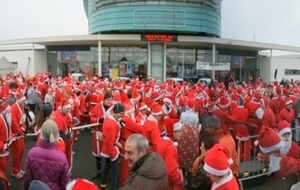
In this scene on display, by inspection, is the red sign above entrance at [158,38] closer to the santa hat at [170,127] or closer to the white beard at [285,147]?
the santa hat at [170,127]

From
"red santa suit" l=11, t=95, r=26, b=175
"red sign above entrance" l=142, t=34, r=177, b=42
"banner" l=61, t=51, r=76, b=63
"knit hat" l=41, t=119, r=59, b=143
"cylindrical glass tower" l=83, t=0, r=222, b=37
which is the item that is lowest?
"red santa suit" l=11, t=95, r=26, b=175

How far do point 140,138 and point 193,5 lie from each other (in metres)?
39.5

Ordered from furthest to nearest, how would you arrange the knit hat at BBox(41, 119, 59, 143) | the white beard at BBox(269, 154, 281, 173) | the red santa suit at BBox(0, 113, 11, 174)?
the white beard at BBox(269, 154, 281, 173) < the red santa suit at BBox(0, 113, 11, 174) < the knit hat at BBox(41, 119, 59, 143)

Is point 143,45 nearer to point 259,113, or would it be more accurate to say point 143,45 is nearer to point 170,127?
point 259,113

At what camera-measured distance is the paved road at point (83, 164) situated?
7095mm

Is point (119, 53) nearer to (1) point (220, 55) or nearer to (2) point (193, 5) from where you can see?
(2) point (193, 5)

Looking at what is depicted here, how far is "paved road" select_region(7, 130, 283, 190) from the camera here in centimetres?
709

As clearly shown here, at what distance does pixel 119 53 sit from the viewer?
40.5m

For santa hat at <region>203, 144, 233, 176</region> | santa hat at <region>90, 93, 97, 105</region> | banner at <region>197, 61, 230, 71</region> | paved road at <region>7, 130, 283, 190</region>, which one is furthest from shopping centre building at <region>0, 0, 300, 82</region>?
santa hat at <region>203, 144, 233, 176</region>

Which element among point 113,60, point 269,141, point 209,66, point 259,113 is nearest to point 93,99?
point 259,113

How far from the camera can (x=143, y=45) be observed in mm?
40156

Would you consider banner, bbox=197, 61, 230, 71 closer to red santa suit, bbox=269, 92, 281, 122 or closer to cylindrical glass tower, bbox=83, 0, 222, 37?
cylindrical glass tower, bbox=83, 0, 222, 37

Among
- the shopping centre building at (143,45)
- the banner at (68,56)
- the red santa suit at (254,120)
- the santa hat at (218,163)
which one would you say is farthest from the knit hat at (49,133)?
the banner at (68,56)

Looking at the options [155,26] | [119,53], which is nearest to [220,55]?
[155,26]
